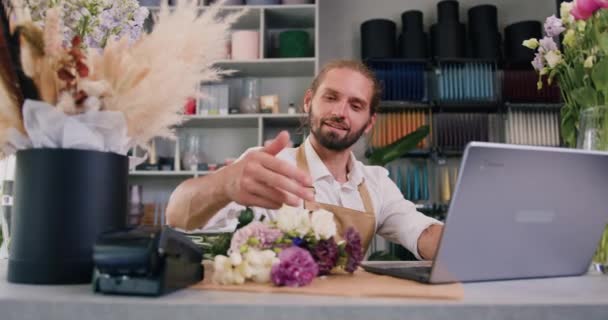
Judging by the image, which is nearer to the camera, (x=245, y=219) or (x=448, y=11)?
(x=245, y=219)

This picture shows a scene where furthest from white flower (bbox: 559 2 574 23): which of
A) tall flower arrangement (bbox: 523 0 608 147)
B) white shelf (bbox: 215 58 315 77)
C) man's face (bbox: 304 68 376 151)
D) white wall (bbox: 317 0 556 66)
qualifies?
white wall (bbox: 317 0 556 66)

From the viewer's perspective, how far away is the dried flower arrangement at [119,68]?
0.67 metres

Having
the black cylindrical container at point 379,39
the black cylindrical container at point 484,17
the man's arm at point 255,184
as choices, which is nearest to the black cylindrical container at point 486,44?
the black cylindrical container at point 484,17

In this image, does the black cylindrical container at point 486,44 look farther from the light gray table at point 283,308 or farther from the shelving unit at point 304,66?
the light gray table at point 283,308

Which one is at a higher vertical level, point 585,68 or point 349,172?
point 585,68

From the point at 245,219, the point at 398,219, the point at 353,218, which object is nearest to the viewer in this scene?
the point at 245,219

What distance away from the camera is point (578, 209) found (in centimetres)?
80

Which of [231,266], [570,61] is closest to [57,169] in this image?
[231,266]

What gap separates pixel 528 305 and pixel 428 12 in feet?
12.5

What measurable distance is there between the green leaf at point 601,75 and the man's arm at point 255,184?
2.10 ft

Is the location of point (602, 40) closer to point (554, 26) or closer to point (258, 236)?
point (554, 26)

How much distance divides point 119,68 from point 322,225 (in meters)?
0.35

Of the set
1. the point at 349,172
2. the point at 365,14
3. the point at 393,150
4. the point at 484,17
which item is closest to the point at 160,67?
the point at 349,172

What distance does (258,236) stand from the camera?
734 mm
